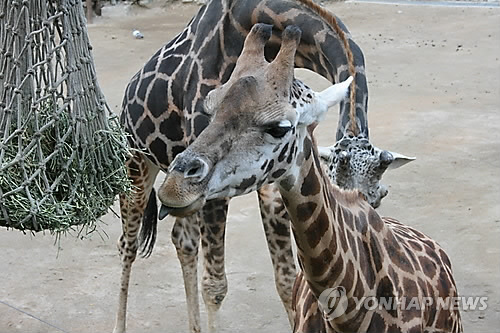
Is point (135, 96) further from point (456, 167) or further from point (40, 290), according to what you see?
point (456, 167)

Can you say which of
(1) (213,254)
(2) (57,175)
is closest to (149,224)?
(1) (213,254)

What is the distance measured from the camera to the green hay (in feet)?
10.3

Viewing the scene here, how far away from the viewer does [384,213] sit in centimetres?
698

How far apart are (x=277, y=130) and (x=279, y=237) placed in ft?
7.50

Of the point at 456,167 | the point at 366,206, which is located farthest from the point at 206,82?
the point at 456,167

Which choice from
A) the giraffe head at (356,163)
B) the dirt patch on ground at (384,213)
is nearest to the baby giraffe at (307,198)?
the giraffe head at (356,163)

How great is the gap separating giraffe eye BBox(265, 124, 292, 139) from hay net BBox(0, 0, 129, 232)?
73cm

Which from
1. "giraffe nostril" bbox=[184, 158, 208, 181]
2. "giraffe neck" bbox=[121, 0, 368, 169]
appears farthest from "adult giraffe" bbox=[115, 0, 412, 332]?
"giraffe nostril" bbox=[184, 158, 208, 181]

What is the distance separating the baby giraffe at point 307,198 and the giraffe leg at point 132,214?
2031 mm

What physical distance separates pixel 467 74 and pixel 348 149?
718 centimetres

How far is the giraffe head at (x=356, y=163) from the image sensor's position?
385 cm

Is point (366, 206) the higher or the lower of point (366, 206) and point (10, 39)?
the lower

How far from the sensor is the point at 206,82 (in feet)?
16.2

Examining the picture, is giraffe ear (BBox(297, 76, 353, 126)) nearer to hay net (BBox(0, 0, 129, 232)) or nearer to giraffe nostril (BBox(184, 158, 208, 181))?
giraffe nostril (BBox(184, 158, 208, 181))
